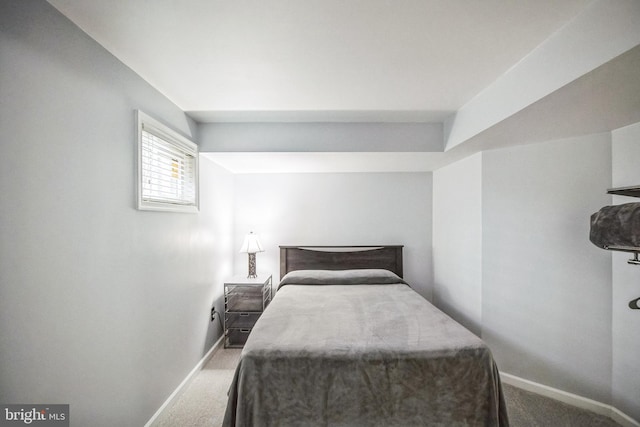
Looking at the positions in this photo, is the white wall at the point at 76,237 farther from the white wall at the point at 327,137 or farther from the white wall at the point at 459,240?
the white wall at the point at 459,240

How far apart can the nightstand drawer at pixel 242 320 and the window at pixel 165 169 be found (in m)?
1.38

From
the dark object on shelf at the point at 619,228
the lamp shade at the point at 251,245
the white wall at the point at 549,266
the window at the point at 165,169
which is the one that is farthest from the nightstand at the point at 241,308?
the dark object on shelf at the point at 619,228

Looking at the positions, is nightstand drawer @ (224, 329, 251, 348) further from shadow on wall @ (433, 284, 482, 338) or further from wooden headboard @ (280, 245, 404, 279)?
A: shadow on wall @ (433, 284, 482, 338)

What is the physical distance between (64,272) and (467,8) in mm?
2228

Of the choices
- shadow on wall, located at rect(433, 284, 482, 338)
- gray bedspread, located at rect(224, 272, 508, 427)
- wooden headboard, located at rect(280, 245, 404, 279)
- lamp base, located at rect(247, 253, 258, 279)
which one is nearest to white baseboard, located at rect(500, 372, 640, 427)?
shadow on wall, located at rect(433, 284, 482, 338)

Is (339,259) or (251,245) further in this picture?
(339,259)

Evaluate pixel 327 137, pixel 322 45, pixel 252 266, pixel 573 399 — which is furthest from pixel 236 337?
pixel 573 399

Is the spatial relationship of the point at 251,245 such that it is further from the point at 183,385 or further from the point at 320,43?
the point at 320,43

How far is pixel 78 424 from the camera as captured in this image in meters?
1.27

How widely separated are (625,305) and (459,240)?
1268 mm

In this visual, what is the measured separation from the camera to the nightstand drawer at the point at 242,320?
3064 millimetres

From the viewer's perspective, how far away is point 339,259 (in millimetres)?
3527

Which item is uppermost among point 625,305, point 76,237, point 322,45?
point 322,45

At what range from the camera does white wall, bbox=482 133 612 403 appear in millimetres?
2061
